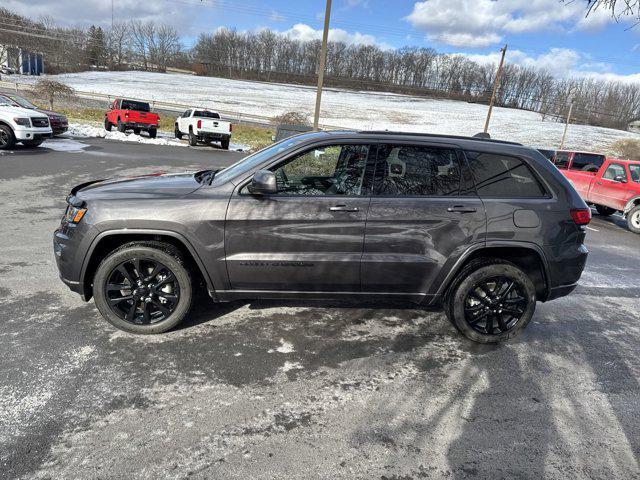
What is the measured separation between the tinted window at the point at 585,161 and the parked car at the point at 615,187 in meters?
1.07

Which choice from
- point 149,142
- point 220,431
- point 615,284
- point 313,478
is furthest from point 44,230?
point 149,142

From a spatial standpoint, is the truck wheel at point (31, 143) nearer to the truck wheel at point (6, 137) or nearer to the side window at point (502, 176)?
the truck wheel at point (6, 137)

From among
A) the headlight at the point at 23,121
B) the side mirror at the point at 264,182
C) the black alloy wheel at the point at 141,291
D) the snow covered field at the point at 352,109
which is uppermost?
the snow covered field at the point at 352,109

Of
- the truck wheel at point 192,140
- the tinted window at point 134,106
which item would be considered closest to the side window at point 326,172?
the truck wheel at point 192,140

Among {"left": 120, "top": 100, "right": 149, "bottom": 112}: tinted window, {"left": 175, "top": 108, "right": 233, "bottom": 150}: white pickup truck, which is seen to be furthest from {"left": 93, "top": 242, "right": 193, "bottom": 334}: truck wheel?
{"left": 120, "top": 100, "right": 149, "bottom": 112}: tinted window

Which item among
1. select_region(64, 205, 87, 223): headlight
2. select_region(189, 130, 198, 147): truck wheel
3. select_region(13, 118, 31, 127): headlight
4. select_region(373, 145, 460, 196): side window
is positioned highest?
select_region(373, 145, 460, 196): side window

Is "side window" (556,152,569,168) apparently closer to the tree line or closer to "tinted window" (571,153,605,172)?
"tinted window" (571,153,605,172)

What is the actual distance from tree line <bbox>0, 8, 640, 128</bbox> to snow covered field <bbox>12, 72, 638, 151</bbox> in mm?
15573

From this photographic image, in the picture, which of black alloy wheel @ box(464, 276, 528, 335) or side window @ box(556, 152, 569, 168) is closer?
black alloy wheel @ box(464, 276, 528, 335)

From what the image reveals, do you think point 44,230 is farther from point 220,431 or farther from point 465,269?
point 465,269

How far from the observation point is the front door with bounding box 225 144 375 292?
3.47 meters

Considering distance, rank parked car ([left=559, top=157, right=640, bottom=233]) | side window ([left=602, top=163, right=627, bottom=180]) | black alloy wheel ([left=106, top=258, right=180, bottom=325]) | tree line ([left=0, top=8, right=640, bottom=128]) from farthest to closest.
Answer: tree line ([left=0, top=8, right=640, bottom=128]) → side window ([left=602, top=163, right=627, bottom=180]) → parked car ([left=559, top=157, right=640, bottom=233]) → black alloy wheel ([left=106, top=258, right=180, bottom=325])

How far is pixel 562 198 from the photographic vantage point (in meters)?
3.75

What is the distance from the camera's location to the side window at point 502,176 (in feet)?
12.2
